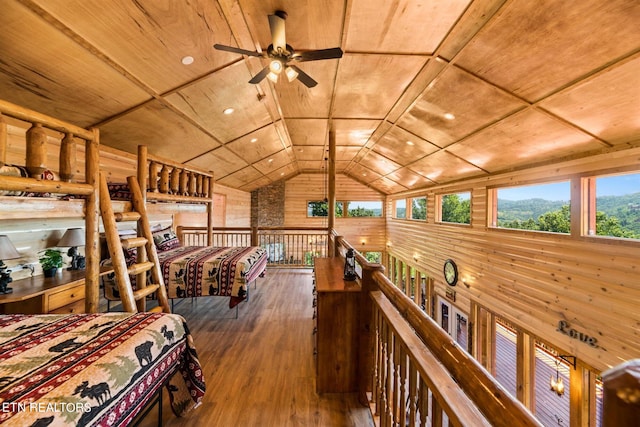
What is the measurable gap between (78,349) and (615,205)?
472 cm

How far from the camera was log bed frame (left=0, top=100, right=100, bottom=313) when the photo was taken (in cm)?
144

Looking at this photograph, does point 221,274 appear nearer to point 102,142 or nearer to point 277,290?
point 277,290

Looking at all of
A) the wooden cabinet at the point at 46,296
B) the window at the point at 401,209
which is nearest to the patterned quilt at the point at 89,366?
the wooden cabinet at the point at 46,296

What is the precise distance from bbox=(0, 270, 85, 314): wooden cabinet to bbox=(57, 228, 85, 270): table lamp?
302 mm

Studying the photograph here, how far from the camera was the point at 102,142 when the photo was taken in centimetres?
348

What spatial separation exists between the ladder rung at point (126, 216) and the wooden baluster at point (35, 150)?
707mm

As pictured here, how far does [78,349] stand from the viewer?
1275mm

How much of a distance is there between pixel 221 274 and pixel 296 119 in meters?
2.99

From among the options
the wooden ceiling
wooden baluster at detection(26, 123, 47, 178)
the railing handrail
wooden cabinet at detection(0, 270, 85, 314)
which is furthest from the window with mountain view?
wooden baluster at detection(26, 123, 47, 178)

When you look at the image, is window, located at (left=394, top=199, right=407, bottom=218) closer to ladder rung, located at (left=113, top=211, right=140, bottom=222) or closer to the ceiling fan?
the ceiling fan

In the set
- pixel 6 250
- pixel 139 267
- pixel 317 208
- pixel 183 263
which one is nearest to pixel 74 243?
pixel 6 250

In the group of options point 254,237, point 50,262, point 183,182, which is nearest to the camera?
point 50,262

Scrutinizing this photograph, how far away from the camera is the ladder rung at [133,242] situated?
7.36 ft

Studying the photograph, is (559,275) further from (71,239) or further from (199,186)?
(71,239)
